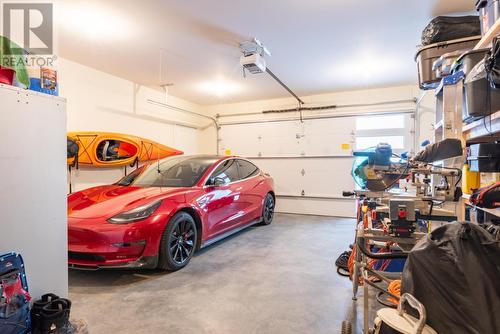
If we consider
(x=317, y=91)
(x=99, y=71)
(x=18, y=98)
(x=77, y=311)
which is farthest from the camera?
(x=317, y=91)

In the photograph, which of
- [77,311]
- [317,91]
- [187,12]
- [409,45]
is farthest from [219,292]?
[317,91]

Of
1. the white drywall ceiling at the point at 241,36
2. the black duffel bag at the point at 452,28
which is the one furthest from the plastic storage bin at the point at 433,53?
the white drywall ceiling at the point at 241,36

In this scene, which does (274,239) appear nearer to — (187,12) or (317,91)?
(187,12)

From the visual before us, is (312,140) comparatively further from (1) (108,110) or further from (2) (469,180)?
(2) (469,180)

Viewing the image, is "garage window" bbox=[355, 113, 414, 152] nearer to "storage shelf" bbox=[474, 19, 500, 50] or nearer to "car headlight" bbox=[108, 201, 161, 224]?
"storage shelf" bbox=[474, 19, 500, 50]

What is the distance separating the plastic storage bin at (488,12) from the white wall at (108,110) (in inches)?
191

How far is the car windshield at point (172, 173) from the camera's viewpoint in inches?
137

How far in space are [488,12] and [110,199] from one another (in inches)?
136

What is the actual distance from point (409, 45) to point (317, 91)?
2490 mm

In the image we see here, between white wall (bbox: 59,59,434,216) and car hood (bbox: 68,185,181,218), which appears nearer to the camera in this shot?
car hood (bbox: 68,185,181,218)

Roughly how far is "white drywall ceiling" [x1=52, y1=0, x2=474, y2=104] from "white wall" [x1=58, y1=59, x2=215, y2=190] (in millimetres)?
230

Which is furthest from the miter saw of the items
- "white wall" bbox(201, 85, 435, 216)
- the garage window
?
"white wall" bbox(201, 85, 435, 216)

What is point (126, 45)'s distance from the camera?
3.61 meters

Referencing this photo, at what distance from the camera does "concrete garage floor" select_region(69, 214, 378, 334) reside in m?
1.90
